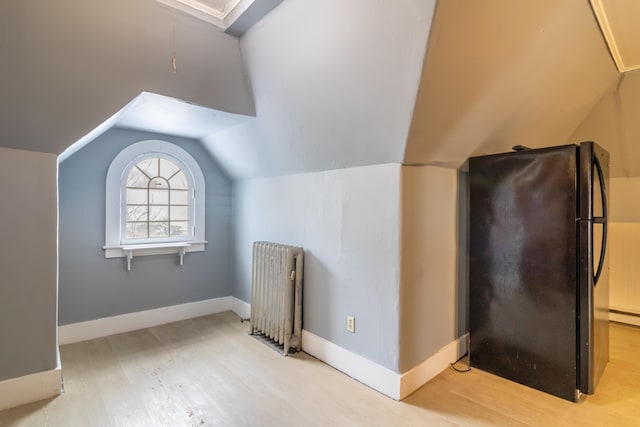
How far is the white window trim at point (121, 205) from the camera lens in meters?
2.99

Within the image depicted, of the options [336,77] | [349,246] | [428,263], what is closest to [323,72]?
[336,77]

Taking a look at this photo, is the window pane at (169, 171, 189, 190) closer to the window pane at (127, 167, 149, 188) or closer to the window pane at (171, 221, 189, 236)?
the window pane at (127, 167, 149, 188)

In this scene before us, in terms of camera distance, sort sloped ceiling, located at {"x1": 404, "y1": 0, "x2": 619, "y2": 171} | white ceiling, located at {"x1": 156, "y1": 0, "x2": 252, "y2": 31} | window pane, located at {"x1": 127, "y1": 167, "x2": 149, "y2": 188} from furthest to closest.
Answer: window pane, located at {"x1": 127, "y1": 167, "x2": 149, "y2": 188} < white ceiling, located at {"x1": 156, "y1": 0, "x2": 252, "y2": 31} < sloped ceiling, located at {"x1": 404, "y1": 0, "x2": 619, "y2": 171}

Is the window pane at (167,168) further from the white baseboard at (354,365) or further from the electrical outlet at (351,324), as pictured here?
the electrical outlet at (351,324)

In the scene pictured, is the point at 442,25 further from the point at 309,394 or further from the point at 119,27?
the point at 309,394

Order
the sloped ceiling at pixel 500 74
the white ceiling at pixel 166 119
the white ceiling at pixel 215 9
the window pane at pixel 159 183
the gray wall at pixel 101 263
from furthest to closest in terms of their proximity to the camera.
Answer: the window pane at pixel 159 183, the gray wall at pixel 101 263, the white ceiling at pixel 166 119, the white ceiling at pixel 215 9, the sloped ceiling at pixel 500 74

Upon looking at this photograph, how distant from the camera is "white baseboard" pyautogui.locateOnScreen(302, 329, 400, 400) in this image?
2.08 meters

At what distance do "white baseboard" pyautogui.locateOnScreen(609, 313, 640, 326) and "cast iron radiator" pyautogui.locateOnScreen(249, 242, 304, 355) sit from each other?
11.2 feet

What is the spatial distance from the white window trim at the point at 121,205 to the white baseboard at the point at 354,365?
1.64 metres

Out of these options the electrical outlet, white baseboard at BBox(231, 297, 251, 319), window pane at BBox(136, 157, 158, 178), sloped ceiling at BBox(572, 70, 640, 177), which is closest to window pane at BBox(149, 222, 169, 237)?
window pane at BBox(136, 157, 158, 178)

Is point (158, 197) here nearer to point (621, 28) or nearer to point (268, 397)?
point (268, 397)

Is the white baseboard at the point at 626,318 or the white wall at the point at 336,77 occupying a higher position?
the white wall at the point at 336,77

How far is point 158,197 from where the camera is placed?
11.0 ft

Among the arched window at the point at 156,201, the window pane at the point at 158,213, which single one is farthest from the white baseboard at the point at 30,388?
the window pane at the point at 158,213
